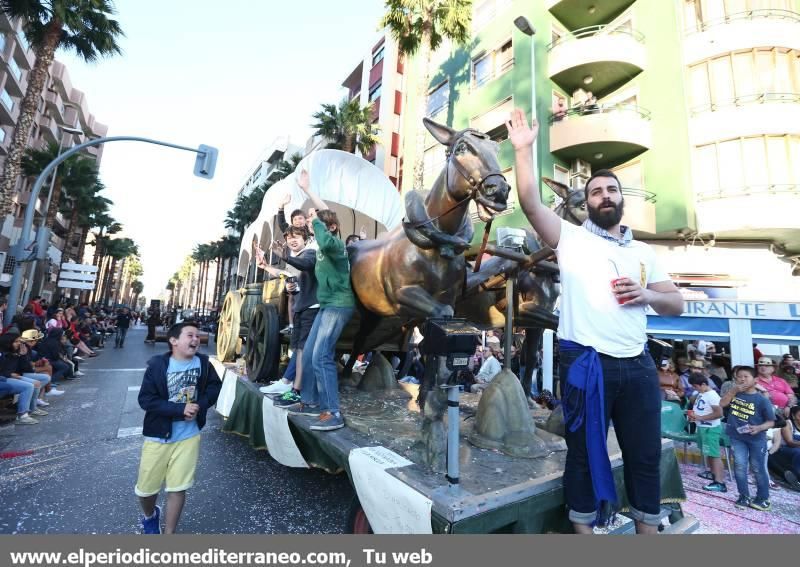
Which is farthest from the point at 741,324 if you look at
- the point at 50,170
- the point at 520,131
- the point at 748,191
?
the point at 50,170

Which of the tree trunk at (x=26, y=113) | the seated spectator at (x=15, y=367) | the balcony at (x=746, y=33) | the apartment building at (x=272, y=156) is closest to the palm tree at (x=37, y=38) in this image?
the tree trunk at (x=26, y=113)

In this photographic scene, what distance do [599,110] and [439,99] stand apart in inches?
328

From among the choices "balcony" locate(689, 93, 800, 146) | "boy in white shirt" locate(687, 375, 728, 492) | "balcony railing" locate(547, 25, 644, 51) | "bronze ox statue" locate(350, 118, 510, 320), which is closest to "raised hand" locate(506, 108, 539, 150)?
"bronze ox statue" locate(350, 118, 510, 320)

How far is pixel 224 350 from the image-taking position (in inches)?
295

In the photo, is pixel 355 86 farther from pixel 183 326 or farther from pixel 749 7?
pixel 183 326

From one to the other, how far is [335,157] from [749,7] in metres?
15.1

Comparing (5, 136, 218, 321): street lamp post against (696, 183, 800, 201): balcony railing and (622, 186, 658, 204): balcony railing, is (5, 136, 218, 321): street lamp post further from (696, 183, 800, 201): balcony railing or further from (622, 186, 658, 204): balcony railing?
(696, 183, 800, 201): balcony railing

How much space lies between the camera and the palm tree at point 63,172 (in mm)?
22438

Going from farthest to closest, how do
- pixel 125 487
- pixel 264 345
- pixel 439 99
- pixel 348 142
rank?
pixel 348 142 < pixel 439 99 < pixel 264 345 < pixel 125 487

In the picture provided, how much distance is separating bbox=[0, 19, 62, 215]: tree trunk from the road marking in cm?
1195

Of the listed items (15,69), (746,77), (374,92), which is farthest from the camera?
(374,92)

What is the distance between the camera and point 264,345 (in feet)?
16.0

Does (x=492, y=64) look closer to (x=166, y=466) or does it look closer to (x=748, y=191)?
(x=748, y=191)

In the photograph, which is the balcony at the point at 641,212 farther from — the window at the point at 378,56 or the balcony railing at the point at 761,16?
the window at the point at 378,56
